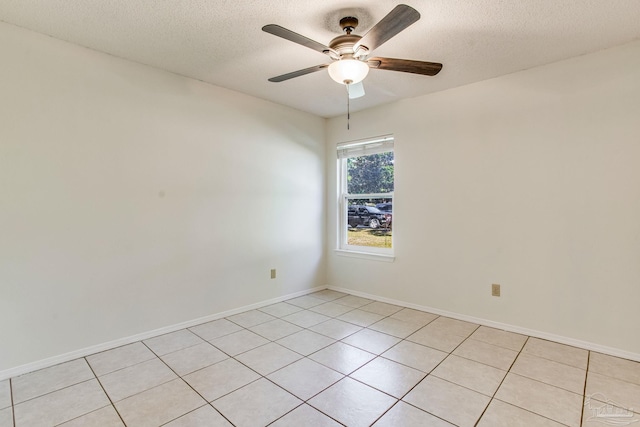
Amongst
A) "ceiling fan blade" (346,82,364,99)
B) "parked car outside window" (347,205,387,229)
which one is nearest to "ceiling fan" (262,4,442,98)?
"ceiling fan blade" (346,82,364,99)

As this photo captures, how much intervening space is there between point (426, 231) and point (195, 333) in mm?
2413

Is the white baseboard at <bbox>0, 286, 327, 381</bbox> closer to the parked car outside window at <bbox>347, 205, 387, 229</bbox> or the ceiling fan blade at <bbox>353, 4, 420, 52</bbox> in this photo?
the parked car outside window at <bbox>347, 205, 387, 229</bbox>

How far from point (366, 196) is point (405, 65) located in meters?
2.04

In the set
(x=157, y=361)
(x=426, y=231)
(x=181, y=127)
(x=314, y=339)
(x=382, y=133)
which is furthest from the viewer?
(x=382, y=133)

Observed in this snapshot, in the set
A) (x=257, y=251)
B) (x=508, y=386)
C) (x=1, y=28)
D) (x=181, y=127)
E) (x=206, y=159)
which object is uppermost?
(x=1, y=28)

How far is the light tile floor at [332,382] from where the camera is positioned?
1667 millimetres

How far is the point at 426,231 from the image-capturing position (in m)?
3.32

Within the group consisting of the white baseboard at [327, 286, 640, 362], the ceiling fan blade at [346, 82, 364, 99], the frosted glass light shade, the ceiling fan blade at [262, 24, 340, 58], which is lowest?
the white baseboard at [327, 286, 640, 362]

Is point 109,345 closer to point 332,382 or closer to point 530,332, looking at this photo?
point 332,382

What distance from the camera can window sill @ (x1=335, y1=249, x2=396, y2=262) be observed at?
142 inches

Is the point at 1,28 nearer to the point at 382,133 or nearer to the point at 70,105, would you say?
the point at 70,105

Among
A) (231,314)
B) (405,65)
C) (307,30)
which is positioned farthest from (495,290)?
(307,30)

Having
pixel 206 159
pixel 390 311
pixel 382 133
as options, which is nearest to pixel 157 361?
pixel 206 159

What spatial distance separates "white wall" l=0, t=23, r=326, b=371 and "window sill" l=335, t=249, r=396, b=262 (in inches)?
32.1
